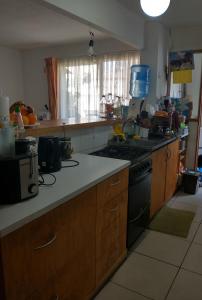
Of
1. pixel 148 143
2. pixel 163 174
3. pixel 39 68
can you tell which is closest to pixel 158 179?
pixel 163 174

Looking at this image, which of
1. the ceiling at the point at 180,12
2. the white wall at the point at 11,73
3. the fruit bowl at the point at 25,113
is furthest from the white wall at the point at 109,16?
the white wall at the point at 11,73

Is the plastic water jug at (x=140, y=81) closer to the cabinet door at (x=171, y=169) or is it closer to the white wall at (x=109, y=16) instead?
the white wall at (x=109, y=16)

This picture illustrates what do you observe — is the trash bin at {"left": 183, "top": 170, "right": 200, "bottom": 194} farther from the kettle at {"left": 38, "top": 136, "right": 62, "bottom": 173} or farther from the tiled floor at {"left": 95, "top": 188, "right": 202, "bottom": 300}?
the kettle at {"left": 38, "top": 136, "right": 62, "bottom": 173}

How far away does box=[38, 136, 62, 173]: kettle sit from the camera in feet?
4.95

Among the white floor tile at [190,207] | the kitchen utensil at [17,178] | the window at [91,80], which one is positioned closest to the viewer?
the kitchen utensil at [17,178]

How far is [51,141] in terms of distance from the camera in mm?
1518

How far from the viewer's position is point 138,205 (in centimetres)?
206

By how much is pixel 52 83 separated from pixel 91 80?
2.86 feet

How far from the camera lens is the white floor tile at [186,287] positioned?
162 centimetres

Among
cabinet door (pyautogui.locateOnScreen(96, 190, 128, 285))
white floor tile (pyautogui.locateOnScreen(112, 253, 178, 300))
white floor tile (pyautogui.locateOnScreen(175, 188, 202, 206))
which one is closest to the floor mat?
white floor tile (pyautogui.locateOnScreen(175, 188, 202, 206))

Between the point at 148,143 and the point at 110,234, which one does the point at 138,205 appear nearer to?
the point at 110,234

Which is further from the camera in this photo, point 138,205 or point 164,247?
point 164,247

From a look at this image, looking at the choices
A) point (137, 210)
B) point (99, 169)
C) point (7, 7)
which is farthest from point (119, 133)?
point (7, 7)

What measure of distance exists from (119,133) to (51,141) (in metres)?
1.15
